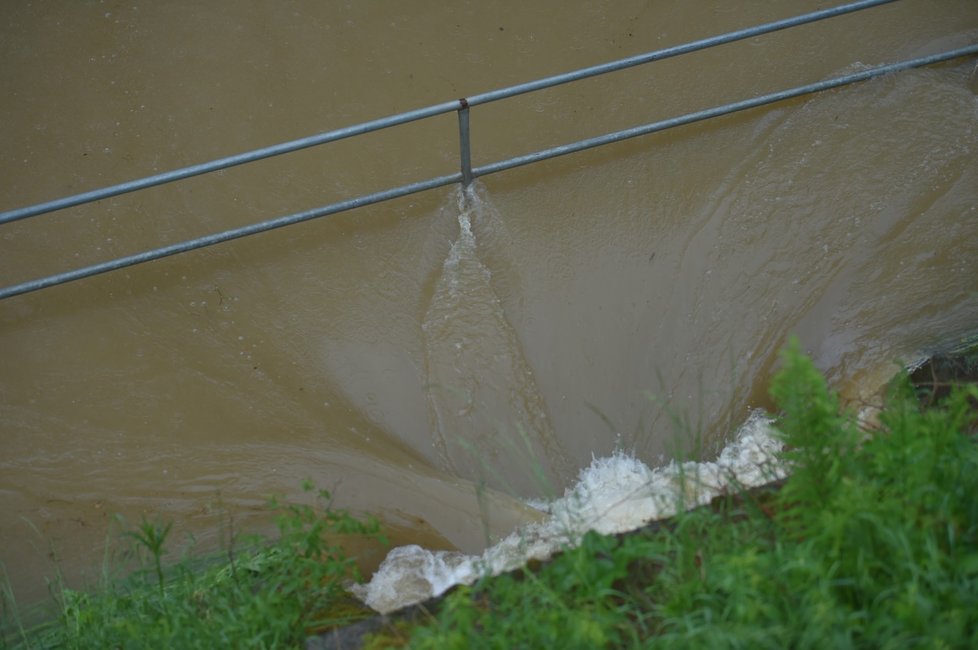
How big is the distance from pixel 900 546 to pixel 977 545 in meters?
0.22

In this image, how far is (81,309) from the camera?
485 cm

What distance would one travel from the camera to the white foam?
12.0 ft

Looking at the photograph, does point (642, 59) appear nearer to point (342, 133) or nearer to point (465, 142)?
point (465, 142)

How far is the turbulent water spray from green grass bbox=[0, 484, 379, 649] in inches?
29.9

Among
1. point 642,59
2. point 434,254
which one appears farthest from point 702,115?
point 434,254

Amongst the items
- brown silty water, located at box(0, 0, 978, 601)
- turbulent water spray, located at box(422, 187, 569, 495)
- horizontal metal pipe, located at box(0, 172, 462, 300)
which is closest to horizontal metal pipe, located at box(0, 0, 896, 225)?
horizontal metal pipe, located at box(0, 172, 462, 300)

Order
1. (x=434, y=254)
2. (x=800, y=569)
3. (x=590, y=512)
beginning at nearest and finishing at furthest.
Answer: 1. (x=800, y=569)
2. (x=590, y=512)
3. (x=434, y=254)

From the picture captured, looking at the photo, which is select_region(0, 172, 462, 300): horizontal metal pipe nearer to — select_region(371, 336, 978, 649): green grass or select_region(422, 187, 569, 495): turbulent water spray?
select_region(422, 187, 569, 495): turbulent water spray

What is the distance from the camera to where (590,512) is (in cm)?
396

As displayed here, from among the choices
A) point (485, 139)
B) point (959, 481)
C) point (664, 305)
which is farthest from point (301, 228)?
point (959, 481)

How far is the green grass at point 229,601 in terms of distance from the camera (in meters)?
3.21

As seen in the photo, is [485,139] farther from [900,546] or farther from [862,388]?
[900,546]

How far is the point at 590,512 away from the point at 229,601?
4.25 feet

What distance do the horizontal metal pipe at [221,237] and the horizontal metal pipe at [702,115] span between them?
10.3 inches
